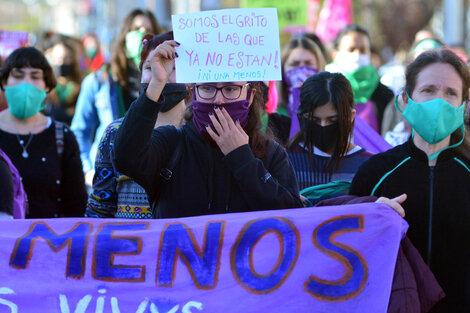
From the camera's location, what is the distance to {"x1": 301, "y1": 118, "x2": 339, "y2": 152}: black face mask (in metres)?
4.56

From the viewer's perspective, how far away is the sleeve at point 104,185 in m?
4.07

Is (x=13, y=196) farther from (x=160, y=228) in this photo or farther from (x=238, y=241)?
(x=238, y=241)

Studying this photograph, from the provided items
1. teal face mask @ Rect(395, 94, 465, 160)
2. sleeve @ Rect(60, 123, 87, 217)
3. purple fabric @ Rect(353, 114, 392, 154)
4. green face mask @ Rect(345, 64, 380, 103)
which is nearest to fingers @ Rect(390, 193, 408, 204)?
teal face mask @ Rect(395, 94, 465, 160)

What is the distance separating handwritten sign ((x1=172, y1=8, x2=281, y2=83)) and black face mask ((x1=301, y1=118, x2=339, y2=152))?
3.77 ft

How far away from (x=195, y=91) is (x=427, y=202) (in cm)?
108

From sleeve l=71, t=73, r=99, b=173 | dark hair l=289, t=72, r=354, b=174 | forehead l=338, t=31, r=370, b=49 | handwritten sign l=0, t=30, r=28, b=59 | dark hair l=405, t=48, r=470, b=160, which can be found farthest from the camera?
handwritten sign l=0, t=30, r=28, b=59

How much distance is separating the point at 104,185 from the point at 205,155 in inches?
34.2

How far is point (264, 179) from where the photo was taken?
3279mm

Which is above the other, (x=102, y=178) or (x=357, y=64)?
(x=357, y=64)

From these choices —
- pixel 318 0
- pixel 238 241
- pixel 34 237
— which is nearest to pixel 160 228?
pixel 238 241

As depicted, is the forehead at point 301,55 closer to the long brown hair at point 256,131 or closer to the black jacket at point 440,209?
the long brown hair at point 256,131

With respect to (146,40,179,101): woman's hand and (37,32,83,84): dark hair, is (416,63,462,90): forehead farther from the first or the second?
(37,32,83,84): dark hair

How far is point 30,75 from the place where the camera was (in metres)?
5.38

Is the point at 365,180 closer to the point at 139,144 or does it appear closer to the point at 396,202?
the point at 396,202
